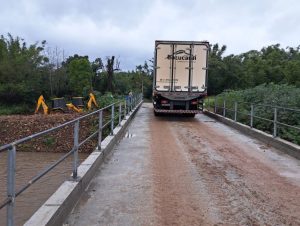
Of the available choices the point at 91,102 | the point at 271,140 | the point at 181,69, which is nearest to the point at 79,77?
the point at 91,102

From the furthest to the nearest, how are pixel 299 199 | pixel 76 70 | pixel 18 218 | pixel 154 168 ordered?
pixel 76 70 → pixel 154 168 → pixel 18 218 → pixel 299 199

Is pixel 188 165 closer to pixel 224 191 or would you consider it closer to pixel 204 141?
pixel 224 191

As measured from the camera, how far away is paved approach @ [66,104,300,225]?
6.20m

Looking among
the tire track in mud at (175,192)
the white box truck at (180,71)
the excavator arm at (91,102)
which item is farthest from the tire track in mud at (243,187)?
the excavator arm at (91,102)

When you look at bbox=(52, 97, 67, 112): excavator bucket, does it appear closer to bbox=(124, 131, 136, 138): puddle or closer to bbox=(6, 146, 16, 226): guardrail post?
bbox=(124, 131, 136, 138): puddle

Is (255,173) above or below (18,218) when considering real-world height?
above

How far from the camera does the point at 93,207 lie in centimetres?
659

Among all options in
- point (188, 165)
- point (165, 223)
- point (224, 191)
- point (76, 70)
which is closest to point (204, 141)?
point (188, 165)

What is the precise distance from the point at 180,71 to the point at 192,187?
15.1 meters

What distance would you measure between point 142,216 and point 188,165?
3881 mm

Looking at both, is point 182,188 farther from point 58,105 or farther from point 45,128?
point 58,105

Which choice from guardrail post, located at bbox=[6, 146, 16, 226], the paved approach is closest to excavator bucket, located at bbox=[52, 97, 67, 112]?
the paved approach

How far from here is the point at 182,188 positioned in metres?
7.82

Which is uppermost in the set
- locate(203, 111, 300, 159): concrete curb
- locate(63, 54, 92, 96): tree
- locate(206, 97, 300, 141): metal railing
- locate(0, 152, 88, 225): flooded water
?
locate(63, 54, 92, 96): tree
